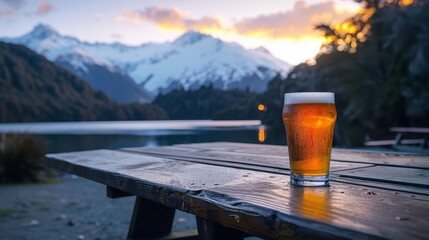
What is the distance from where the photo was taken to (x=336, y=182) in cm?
117

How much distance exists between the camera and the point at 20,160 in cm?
770

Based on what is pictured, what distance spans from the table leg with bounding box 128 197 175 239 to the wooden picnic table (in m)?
0.52

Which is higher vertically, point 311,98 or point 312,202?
point 311,98

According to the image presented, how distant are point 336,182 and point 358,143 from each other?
14.8 m

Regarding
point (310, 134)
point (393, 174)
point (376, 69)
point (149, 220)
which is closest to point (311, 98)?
point (310, 134)

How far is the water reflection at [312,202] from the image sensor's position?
77 centimetres

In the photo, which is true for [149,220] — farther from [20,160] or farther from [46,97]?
[46,97]

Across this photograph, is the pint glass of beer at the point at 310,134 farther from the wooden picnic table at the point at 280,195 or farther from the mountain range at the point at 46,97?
the mountain range at the point at 46,97

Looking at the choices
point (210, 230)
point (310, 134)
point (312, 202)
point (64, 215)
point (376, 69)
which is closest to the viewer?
point (312, 202)

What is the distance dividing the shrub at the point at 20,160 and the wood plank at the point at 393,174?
673cm

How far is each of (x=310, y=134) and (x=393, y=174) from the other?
0.39 metres

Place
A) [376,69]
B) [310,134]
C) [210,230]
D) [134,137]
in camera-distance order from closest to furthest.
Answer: [310,134] → [210,230] → [376,69] → [134,137]

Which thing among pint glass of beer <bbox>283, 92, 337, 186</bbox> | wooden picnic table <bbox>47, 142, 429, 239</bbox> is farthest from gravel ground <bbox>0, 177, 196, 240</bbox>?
pint glass of beer <bbox>283, 92, 337, 186</bbox>

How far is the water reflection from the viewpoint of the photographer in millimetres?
768
